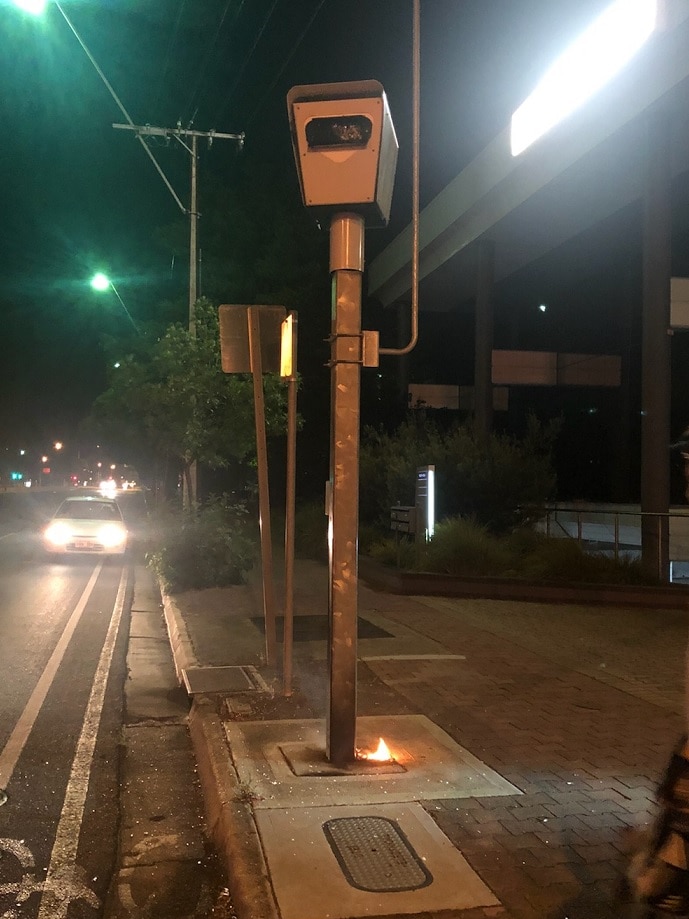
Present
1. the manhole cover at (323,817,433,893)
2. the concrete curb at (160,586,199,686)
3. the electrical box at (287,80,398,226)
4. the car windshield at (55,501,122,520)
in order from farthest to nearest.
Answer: the car windshield at (55,501,122,520) < the concrete curb at (160,586,199,686) < the electrical box at (287,80,398,226) < the manhole cover at (323,817,433,893)

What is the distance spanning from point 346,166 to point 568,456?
Result: 3363 centimetres

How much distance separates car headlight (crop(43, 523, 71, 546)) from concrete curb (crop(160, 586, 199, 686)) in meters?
6.69

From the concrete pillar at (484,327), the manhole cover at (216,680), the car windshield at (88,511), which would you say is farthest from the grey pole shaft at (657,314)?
the car windshield at (88,511)

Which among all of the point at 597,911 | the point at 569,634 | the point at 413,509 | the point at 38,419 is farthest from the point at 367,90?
the point at 38,419

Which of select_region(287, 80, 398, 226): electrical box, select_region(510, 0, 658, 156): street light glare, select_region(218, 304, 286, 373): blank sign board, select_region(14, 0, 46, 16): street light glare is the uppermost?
select_region(510, 0, 658, 156): street light glare

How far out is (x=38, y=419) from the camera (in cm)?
8794

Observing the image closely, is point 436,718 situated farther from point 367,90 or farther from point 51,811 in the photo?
point 367,90

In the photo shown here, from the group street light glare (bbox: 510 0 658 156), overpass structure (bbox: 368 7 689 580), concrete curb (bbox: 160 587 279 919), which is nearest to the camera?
concrete curb (bbox: 160 587 279 919)

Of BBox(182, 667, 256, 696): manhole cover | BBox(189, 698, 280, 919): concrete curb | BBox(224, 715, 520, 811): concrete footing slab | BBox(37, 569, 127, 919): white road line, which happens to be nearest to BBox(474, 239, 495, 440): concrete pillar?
BBox(182, 667, 256, 696): manhole cover

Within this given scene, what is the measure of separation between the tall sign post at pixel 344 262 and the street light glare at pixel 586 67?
37.0ft

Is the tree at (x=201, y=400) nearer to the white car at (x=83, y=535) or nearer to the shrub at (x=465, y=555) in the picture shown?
the white car at (x=83, y=535)

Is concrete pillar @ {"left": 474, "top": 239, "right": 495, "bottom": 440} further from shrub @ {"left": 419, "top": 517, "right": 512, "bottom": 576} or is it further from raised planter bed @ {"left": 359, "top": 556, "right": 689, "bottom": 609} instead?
raised planter bed @ {"left": 359, "top": 556, "right": 689, "bottom": 609}

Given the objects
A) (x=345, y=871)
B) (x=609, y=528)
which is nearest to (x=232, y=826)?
(x=345, y=871)

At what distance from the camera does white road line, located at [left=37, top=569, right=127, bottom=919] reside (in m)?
4.12
